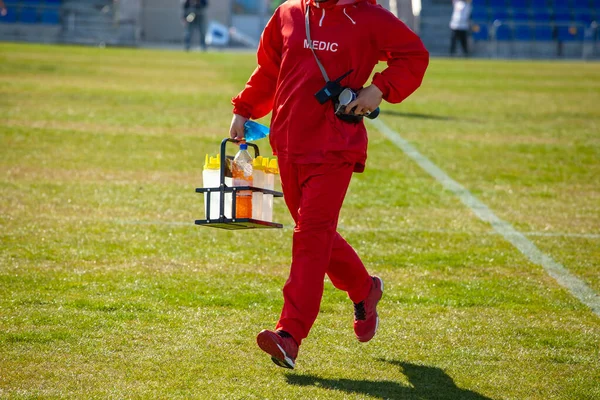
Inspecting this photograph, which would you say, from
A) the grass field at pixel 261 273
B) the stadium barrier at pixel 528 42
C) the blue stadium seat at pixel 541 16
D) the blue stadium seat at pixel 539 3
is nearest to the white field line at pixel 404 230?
the grass field at pixel 261 273

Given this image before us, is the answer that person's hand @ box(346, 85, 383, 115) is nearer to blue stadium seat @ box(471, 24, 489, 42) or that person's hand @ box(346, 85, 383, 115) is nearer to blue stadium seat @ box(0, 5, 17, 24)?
blue stadium seat @ box(471, 24, 489, 42)

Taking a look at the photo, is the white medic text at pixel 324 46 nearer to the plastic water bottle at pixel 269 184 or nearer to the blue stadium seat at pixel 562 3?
the plastic water bottle at pixel 269 184

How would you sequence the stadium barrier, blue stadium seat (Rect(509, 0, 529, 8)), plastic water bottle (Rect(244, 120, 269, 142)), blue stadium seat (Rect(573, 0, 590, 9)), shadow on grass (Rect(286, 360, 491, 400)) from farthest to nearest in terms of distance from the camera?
blue stadium seat (Rect(573, 0, 590, 9)) → blue stadium seat (Rect(509, 0, 529, 8)) → the stadium barrier → plastic water bottle (Rect(244, 120, 269, 142)) → shadow on grass (Rect(286, 360, 491, 400))

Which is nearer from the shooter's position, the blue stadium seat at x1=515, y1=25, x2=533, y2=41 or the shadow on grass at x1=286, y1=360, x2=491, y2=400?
the shadow on grass at x1=286, y1=360, x2=491, y2=400

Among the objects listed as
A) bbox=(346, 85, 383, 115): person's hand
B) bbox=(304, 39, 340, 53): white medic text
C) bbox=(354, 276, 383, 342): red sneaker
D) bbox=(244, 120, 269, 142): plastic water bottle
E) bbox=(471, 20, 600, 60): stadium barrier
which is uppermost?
bbox=(304, 39, 340, 53): white medic text

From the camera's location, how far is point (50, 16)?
47219 mm

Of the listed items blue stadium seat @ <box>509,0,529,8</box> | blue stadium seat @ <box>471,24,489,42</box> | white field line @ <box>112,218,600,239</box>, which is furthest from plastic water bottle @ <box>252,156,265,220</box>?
blue stadium seat @ <box>509,0,529,8</box>

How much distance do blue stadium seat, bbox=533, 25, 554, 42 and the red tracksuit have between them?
4394 cm

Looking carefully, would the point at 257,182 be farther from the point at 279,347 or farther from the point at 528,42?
the point at 528,42

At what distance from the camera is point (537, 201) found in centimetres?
1016

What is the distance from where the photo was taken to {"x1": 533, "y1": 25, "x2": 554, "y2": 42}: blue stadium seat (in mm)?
47219

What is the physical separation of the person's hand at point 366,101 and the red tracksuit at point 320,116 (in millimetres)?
56

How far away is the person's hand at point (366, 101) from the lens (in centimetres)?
479

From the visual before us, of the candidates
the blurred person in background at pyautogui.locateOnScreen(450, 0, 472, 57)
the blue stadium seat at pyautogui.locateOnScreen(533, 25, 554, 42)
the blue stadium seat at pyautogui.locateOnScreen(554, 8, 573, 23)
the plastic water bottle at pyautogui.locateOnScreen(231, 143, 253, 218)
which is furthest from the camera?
the blue stadium seat at pyautogui.locateOnScreen(554, 8, 573, 23)
